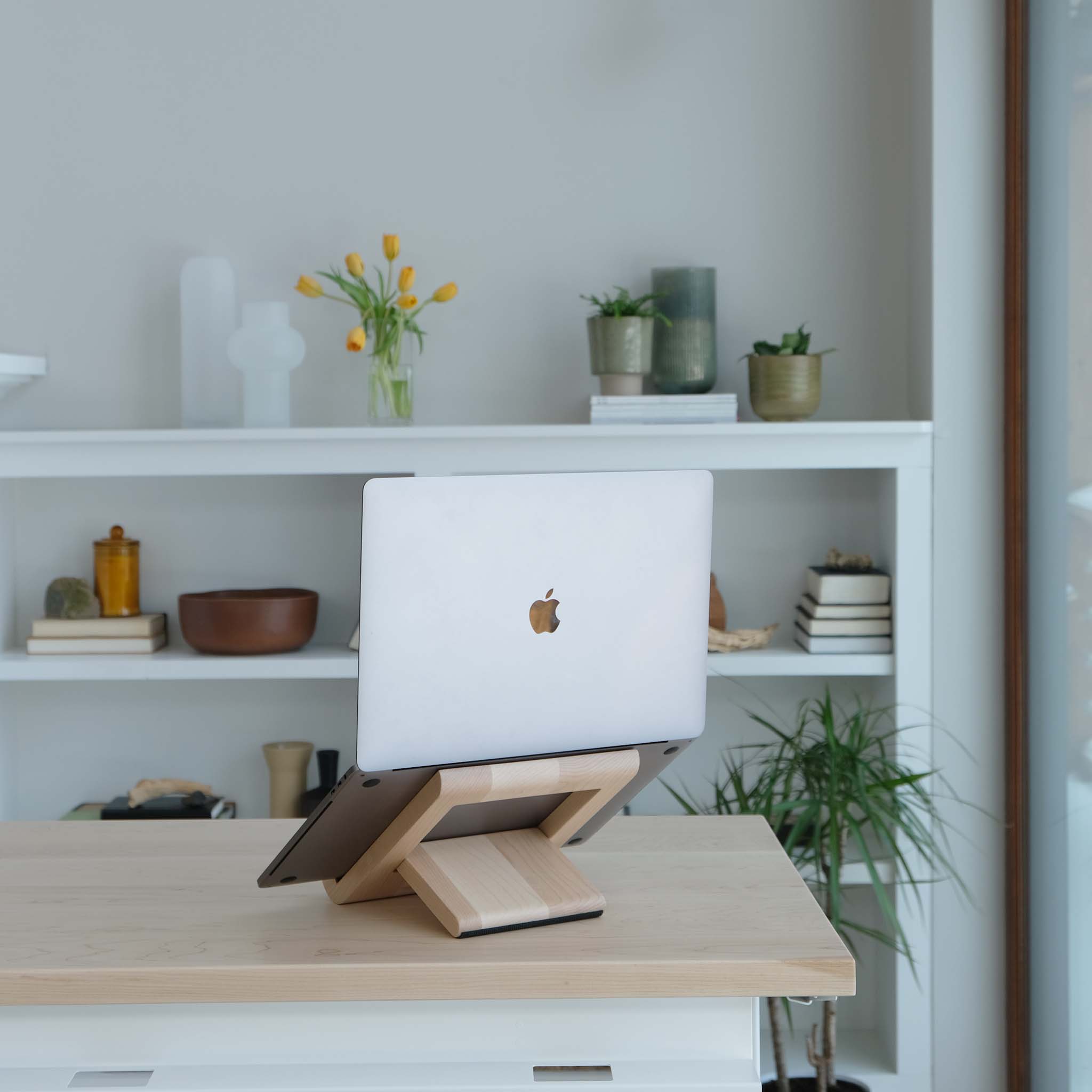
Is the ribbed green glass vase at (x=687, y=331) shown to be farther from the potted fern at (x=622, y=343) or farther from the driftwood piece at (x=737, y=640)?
the driftwood piece at (x=737, y=640)

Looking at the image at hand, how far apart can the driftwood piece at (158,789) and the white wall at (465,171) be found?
0.80 metres

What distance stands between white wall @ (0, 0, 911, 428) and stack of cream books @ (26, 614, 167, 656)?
0.48m

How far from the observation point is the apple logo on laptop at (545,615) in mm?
1257

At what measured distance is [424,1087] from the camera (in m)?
1.18

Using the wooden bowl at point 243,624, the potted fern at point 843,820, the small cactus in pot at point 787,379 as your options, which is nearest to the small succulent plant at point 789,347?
the small cactus in pot at point 787,379

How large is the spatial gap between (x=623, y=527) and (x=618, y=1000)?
47 centimetres

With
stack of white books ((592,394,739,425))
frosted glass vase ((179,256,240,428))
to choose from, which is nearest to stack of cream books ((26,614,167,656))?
frosted glass vase ((179,256,240,428))

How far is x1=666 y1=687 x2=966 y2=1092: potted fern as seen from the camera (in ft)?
7.41

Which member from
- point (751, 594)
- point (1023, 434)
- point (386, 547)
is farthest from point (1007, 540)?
point (386, 547)

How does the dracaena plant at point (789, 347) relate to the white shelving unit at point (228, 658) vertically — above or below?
above

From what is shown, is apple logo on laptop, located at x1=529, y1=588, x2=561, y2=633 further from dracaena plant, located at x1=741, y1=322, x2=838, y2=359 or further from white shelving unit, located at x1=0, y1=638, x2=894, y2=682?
dracaena plant, located at x1=741, y1=322, x2=838, y2=359

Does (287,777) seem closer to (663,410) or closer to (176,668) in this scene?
(176,668)

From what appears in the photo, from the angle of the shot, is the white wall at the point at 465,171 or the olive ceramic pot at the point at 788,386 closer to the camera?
the olive ceramic pot at the point at 788,386

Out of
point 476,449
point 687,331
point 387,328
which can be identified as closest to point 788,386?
point 687,331
